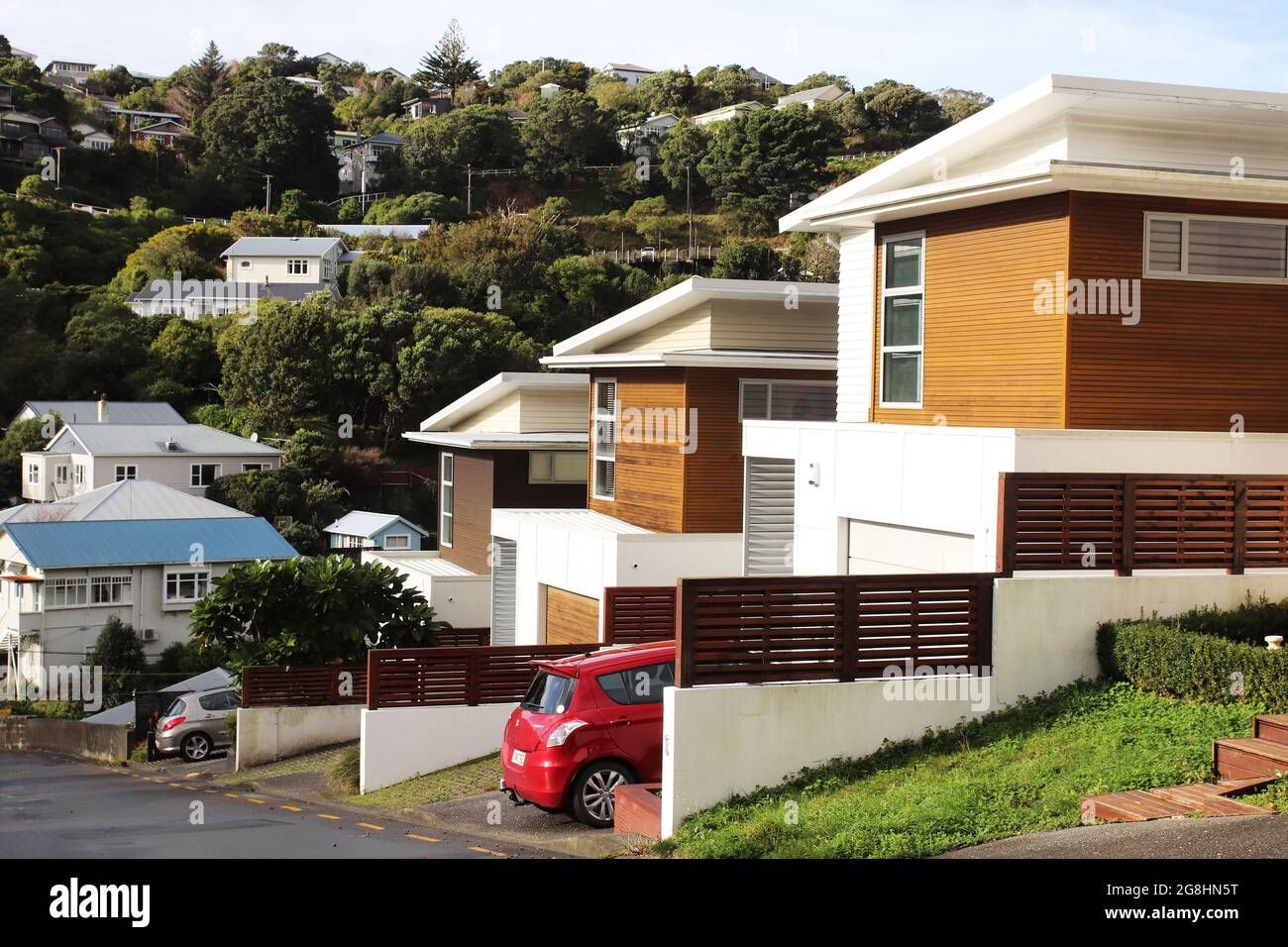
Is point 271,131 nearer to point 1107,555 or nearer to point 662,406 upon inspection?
point 662,406

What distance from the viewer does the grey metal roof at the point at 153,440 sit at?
5622cm

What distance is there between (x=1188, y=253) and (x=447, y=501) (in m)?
18.5

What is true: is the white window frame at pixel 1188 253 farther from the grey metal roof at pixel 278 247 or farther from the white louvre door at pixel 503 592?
the grey metal roof at pixel 278 247

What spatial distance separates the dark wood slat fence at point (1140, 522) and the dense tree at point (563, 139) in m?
100

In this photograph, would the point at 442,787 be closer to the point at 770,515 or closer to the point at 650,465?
the point at 770,515

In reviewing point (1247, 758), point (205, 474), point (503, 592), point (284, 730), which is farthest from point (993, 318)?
point (205, 474)

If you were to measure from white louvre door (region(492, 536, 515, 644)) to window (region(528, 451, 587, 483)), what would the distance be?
3016 millimetres

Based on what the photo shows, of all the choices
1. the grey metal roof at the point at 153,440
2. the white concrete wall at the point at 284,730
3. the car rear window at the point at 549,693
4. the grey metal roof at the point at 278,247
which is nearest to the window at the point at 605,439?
the white concrete wall at the point at 284,730

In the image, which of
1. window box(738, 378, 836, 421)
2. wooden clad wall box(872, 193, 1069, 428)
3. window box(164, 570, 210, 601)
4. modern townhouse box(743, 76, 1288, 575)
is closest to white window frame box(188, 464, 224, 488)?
window box(164, 570, 210, 601)

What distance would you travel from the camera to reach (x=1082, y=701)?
1063 centimetres

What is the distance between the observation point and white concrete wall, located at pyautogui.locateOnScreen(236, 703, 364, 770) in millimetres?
20703

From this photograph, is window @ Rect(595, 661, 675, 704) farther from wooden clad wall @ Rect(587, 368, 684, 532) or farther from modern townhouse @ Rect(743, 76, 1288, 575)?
wooden clad wall @ Rect(587, 368, 684, 532)

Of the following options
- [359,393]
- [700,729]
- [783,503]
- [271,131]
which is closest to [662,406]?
[783,503]
